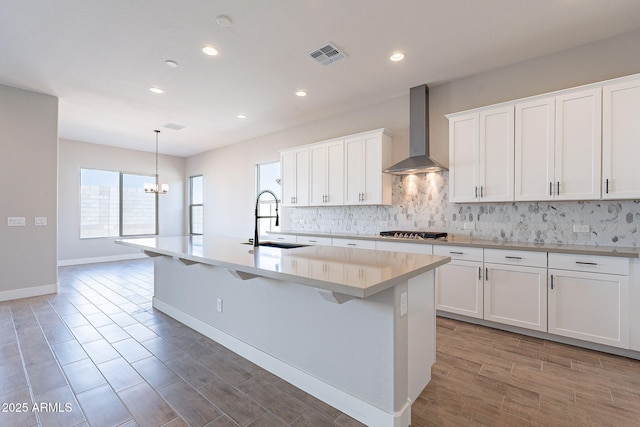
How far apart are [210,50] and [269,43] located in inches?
25.5

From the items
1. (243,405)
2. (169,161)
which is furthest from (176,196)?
(243,405)

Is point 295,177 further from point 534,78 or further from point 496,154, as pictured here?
point 534,78

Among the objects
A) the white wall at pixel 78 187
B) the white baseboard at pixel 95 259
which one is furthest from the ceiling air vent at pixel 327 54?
the white baseboard at pixel 95 259

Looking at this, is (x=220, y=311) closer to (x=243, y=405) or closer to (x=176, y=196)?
(x=243, y=405)

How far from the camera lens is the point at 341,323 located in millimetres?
1813

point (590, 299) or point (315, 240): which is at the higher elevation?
point (315, 240)

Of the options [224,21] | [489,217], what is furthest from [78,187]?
[489,217]

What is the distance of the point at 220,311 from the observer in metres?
2.69

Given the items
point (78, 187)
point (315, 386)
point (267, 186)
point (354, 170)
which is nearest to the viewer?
point (315, 386)

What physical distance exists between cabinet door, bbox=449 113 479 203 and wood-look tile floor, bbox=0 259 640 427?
152cm

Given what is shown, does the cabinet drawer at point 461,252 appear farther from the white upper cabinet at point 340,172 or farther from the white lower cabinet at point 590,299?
the white upper cabinet at point 340,172

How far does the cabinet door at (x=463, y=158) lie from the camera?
3.41 meters

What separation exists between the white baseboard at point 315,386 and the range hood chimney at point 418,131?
9.13ft

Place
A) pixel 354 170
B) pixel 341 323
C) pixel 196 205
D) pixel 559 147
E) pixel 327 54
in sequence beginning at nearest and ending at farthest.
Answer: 1. pixel 341 323
2. pixel 559 147
3. pixel 327 54
4. pixel 354 170
5. pixel 196 205
